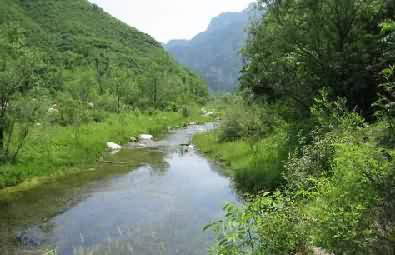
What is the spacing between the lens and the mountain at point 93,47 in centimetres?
7131

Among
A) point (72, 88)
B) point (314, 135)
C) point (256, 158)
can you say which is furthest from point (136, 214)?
point (72, 88)

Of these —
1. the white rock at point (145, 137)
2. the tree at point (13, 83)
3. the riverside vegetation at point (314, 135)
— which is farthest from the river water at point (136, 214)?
the white rock at point (145, 137)

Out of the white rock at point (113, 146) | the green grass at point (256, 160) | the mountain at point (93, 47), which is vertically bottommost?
the white rock at point (113, 146)

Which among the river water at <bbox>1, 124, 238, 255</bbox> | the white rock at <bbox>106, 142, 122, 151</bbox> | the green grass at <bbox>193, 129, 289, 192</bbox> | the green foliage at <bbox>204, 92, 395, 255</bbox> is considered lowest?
the river water at <bbox>1, 124, 238, 255</bbox>

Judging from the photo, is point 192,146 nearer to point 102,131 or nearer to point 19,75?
point 102,131

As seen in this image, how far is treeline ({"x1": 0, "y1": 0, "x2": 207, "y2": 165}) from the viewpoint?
23.2 m

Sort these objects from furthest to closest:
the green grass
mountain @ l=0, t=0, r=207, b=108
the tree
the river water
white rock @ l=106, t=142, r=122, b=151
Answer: mountain @ l=0, t=0, r=207, b=108 → white rock @ l=106, t=142, r=122, b=151 → the tree → the green grass → the river water

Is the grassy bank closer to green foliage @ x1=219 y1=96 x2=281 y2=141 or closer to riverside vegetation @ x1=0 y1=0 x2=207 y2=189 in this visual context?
riverside vegetation @ x1=0 y1=0 x2=207 y2=189

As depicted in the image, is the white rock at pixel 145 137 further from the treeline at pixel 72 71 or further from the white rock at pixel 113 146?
the white rock at pixel 113 146

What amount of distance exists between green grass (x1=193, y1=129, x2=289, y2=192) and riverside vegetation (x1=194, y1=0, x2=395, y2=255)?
0.30ft

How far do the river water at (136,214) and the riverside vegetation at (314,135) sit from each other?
1.56 meters

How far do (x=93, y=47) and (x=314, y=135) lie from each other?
7682cm

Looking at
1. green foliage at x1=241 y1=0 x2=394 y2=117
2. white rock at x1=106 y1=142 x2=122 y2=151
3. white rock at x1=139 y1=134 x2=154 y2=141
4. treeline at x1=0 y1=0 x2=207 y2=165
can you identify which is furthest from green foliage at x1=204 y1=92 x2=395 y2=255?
white rock at x1=139 y1=134 x2=154 y2=141

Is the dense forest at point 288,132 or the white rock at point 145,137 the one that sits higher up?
the dense forest at point 288,132
